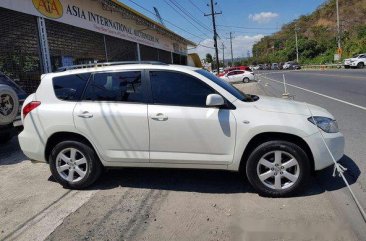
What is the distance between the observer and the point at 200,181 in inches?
222

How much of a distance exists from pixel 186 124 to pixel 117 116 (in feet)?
3.12

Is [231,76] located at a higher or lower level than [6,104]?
lower

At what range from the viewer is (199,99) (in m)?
5.09

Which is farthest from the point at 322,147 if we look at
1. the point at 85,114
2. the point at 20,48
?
the point at 20,48

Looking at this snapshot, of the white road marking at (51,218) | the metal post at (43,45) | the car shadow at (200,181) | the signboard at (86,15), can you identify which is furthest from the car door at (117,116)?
the metal post at (43,45)

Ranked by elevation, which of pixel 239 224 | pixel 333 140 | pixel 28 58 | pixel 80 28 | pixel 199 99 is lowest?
pixel 239 224

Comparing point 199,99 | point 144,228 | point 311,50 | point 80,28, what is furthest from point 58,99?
point 311,50

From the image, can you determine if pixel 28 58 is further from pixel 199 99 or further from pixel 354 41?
pixel 354 41

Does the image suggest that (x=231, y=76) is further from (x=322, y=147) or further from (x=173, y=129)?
(x=322, y=147)

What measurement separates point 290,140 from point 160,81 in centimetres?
187

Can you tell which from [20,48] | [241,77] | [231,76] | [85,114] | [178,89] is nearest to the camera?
[178,89]

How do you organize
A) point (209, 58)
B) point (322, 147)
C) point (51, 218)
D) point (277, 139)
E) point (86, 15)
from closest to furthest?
point (51, 218)
point (322, 147)
point (277, 139)
point (86, 15)
point (209, 58)

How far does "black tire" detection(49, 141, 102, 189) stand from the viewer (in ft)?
17.8

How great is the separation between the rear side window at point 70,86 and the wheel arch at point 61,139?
510 millimetres
